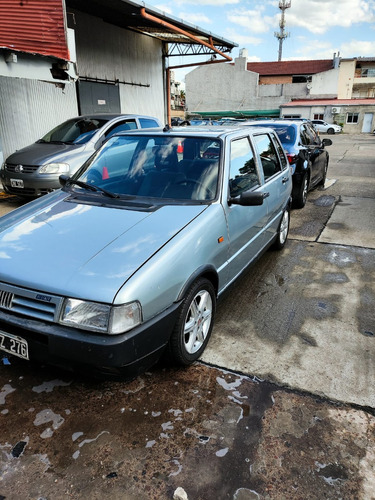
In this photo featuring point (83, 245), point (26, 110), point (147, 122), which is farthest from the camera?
point (26, 110)

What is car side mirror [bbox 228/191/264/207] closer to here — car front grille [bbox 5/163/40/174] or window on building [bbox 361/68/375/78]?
car front grille [bbox 5/163/40/174]

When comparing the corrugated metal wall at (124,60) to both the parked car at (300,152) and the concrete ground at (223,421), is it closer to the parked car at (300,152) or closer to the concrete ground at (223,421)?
the parked car at (300,152)

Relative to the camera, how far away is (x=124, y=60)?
12719mm

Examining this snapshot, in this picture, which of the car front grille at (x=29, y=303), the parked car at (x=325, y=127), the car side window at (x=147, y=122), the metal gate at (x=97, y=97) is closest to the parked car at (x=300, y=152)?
the car side window at (x=147, y=122)

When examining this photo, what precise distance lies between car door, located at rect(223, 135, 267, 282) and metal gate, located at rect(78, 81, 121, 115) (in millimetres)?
9135

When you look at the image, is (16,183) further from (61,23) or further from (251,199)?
(251,199)

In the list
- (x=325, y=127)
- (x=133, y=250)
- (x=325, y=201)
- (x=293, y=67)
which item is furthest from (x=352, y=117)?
(x=133, y=250)

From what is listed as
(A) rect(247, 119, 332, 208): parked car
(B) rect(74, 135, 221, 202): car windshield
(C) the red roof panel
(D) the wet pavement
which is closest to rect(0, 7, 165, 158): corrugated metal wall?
(B) rect(74, 135, 221, 202): car windshield

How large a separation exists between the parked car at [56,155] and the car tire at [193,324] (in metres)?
4.62

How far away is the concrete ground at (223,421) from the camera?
1896mm

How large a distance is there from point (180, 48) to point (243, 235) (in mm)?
13418

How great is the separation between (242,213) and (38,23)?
742 centimetres

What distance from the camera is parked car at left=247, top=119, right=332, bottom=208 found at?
22.6 feet

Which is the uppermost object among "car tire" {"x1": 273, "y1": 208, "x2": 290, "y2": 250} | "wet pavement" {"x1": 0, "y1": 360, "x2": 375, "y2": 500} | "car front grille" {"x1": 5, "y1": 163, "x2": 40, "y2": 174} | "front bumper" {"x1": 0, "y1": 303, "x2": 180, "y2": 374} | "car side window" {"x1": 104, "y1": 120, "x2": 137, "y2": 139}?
"car side window" {"x1": 104, "y1": 120, "x2": 137, "y2": 139}
